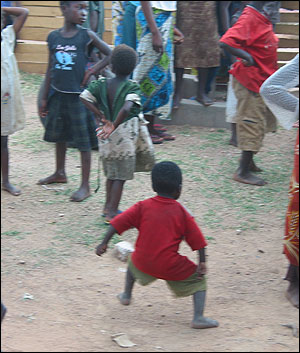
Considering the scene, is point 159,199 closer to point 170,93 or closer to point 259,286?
point 259,286

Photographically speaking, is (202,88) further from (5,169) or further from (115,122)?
(115,122)

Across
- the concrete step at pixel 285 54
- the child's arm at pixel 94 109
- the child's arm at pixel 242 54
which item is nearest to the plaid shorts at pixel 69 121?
the child's arm at pixel 94 109

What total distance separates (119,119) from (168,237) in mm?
1262

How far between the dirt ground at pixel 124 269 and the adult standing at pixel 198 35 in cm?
125

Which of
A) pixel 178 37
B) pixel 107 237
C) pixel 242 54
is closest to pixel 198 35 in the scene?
pixel 178 37

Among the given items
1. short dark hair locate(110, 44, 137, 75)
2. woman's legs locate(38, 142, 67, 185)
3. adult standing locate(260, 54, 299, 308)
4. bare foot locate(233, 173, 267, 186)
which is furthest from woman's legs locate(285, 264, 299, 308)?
woman's legs locate(38, 142, 67, 185)

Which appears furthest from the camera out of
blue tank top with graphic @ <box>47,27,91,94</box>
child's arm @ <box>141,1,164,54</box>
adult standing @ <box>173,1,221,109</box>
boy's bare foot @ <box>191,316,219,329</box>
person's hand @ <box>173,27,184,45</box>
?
adult standing @ <box>173,1,221,109</box>

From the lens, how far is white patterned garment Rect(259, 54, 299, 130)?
351cm

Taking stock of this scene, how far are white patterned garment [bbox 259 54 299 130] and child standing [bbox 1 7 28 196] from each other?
2.25 metres

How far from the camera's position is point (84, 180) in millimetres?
5043

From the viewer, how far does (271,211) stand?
16.4 feet

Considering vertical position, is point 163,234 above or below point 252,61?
below

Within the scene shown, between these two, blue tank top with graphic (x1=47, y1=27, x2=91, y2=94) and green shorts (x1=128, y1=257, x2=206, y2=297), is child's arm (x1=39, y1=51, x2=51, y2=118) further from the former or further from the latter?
green shorts (x1=128, y1=257, x2=206, y2=297)

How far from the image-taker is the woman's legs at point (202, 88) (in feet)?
22.9
